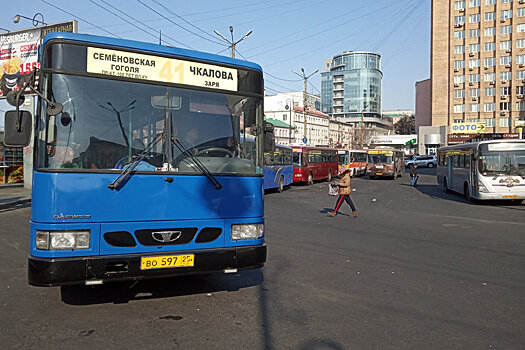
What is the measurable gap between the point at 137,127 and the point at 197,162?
772 millimetres

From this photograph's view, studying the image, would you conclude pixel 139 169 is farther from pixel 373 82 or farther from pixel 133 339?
pixel 373 82

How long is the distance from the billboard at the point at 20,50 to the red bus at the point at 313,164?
51.0 ft

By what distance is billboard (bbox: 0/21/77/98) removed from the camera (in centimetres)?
2248

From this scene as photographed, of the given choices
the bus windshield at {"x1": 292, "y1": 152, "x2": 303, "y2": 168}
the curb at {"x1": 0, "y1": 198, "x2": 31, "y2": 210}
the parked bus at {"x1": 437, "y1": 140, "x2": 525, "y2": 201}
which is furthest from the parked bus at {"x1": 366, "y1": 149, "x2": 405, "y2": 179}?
the curb at {"x1": 0, "y1": 198, "x2": 31, "y2": 210}

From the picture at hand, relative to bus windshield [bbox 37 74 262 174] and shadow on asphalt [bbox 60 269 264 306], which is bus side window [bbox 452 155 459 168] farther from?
bus windshield [bbox 37 74 262 174]

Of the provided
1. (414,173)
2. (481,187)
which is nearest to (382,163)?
(414,173)

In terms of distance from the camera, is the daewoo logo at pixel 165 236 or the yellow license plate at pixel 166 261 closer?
the yellow license plate at pixel 166 261

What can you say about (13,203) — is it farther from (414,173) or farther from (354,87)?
(354,87)

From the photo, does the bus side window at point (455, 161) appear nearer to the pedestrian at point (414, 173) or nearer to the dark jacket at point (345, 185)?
the pedestrian at point (414, 173)

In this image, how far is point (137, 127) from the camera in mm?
4805

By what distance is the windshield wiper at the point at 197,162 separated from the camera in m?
5.01

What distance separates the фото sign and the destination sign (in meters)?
70.7

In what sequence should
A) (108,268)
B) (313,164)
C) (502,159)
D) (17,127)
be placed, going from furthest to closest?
1. (313,164)
2. (502,159)
3. (17,127)
4. (108,268)

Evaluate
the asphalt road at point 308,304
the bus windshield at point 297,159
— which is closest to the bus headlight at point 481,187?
the asphalt road at point 308,304
